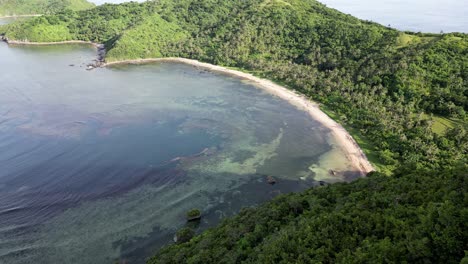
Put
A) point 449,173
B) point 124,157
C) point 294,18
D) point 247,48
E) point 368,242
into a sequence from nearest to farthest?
point 368,242, point 449,173, point 124,157, point 247,48, point 294,18

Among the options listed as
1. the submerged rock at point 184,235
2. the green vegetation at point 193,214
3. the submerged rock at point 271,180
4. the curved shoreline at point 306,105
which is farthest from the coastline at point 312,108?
the submerged rock at point 184,235

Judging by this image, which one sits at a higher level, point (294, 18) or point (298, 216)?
point (294, 18)

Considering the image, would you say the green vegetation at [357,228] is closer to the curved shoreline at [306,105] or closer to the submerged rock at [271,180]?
the submerged rock at [271,180]

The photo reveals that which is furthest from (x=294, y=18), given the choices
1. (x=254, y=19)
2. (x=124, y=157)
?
(x=124, y=157)

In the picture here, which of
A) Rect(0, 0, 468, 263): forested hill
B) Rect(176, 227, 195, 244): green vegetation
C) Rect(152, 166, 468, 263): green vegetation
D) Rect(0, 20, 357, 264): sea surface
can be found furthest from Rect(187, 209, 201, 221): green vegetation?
Rect(152, 166, 468, 263): green vegetation

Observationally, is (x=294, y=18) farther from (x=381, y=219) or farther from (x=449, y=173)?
(x=381, y=219)
